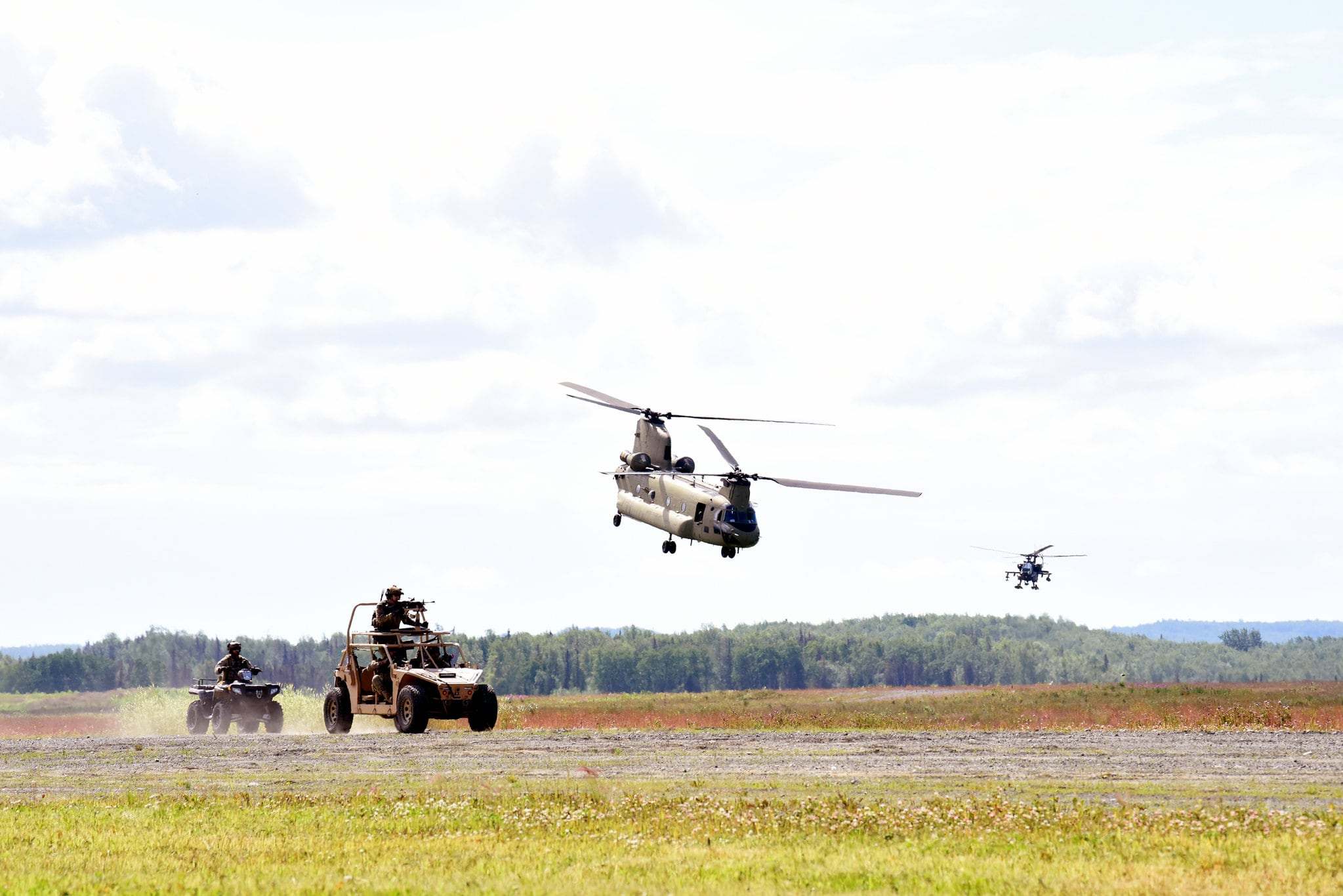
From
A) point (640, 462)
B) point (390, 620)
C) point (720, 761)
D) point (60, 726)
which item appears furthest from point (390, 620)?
point (60, 726)

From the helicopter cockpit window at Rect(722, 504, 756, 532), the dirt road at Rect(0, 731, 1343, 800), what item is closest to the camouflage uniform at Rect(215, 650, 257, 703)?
the dirt road at Rect(0, 731, 1343, 800)

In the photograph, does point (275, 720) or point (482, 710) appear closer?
point (482, 710)

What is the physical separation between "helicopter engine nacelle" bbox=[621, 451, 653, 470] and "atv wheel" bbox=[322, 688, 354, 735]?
712 inches

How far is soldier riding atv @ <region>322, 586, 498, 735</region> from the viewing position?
116 ft

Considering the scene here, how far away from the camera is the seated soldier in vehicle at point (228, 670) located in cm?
4231

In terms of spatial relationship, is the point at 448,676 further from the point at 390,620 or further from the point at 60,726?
the point at 60,726

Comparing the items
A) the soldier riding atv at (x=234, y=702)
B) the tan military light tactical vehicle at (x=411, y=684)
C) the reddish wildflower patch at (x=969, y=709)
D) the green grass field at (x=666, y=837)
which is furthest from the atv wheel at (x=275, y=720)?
the green grass field at (x=666, y=837)

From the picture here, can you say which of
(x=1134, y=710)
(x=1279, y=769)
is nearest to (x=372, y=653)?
(x=1279, y=769)

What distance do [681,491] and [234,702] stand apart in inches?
652

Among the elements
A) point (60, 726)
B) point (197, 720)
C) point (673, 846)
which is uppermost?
point (197, 720)

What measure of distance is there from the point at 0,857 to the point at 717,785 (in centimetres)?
1037

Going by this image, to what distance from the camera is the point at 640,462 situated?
2112 inches

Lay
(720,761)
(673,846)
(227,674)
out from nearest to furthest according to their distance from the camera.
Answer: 1. (673,846)
2. (720,761)
3. (227,674)

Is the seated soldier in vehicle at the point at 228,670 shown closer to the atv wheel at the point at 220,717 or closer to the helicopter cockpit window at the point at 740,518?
the atv wheel at the point at 220,717
